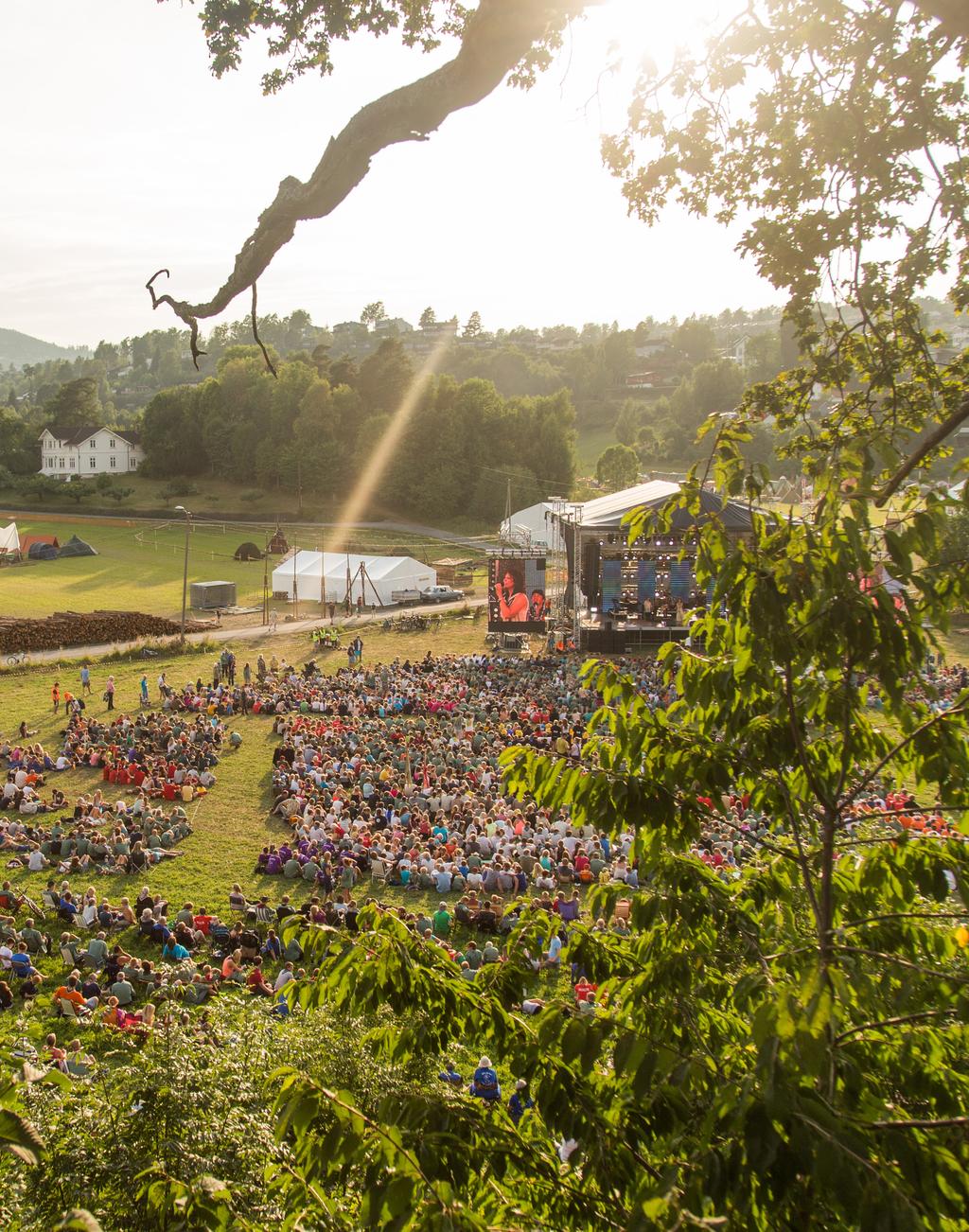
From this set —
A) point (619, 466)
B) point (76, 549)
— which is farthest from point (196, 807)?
point (619, 466)

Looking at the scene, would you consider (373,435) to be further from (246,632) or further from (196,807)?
(196,807)

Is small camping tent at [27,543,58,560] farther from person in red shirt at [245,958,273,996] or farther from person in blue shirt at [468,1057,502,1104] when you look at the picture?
person in blue shirt at [468,1057,502,1104]

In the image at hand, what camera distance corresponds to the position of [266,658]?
3372 centimetres

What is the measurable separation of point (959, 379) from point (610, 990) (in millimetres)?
4135

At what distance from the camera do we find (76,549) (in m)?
57.2

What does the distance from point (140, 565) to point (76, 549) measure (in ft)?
16.3

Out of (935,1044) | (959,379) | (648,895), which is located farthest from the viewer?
(959,379)

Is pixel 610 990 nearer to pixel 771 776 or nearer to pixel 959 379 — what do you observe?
pixel 771 776

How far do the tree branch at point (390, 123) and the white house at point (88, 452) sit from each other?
92.6 m

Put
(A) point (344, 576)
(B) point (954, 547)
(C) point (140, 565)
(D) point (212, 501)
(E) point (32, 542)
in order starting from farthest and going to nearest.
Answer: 1. (D) point (212, 501)
2. (E) point (32, 542)
3. (C) point (140, 565)
4. (A) point (344, 576)
5. (B) point (954, 547)

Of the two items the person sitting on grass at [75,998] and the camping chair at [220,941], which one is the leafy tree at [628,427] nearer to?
the camping chair at [220,941]

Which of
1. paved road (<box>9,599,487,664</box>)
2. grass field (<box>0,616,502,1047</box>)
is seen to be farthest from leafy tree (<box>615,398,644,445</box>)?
grass field (<box>0,616,502,1047</box>)

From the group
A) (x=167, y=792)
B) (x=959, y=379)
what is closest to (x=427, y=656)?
(x=167, y=792)

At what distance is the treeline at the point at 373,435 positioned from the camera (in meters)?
76.3
